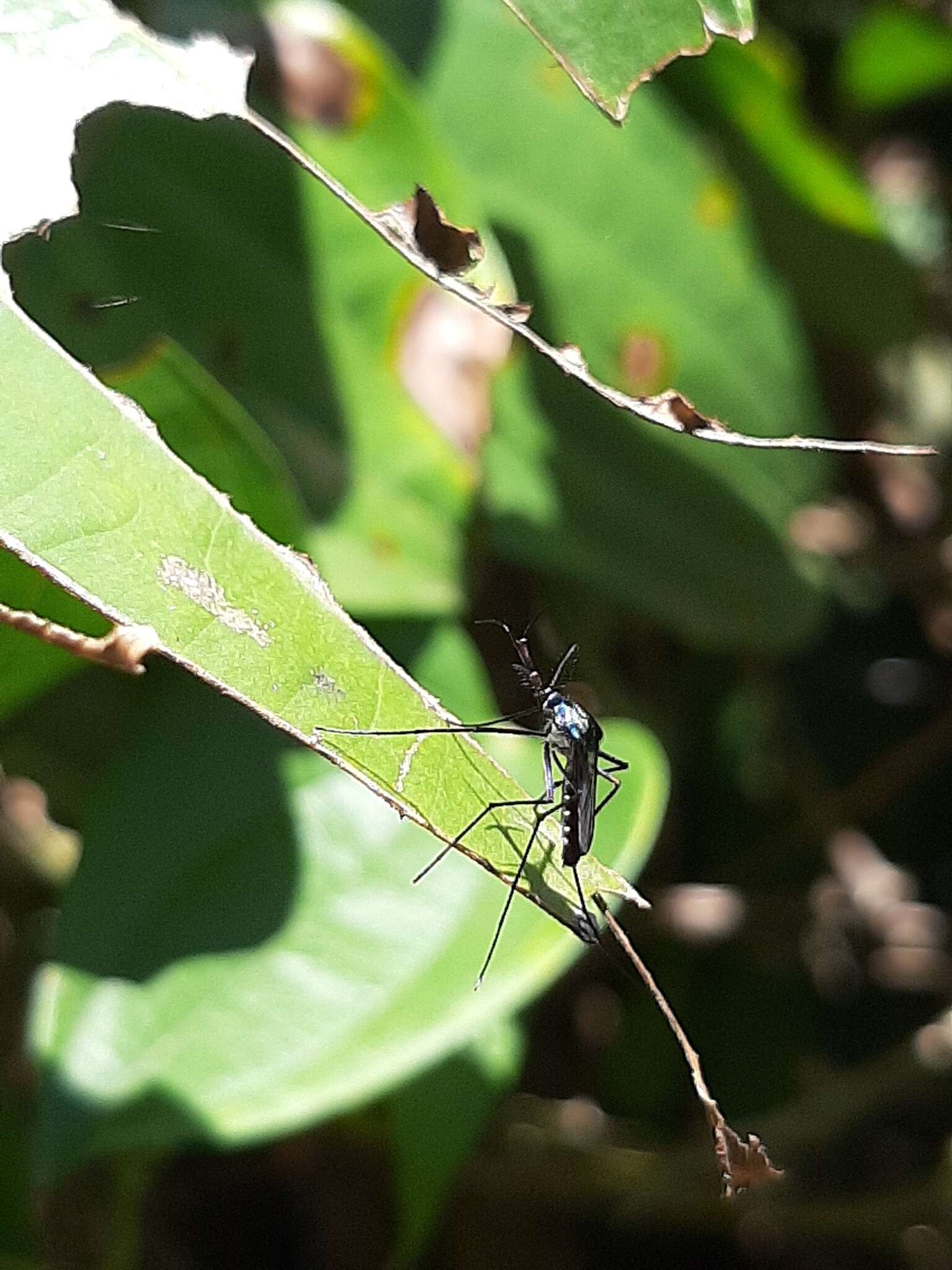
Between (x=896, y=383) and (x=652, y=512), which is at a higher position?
(x=896, y=383)

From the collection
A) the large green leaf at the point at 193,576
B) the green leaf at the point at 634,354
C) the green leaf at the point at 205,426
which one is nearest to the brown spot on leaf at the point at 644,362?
the green leaf at the point at 634,354

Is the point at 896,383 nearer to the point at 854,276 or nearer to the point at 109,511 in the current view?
the point at 854,276

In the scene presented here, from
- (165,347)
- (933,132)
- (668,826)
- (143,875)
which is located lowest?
(143,875)

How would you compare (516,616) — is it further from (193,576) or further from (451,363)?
(193,576)

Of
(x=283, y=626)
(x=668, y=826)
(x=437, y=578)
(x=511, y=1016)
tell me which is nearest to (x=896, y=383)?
(x=668, y=826)

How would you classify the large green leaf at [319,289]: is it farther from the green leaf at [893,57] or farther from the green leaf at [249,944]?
the green leaf at [893,57]

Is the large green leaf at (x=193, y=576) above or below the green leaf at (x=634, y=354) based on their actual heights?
below

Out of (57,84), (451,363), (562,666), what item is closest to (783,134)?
(451,363)

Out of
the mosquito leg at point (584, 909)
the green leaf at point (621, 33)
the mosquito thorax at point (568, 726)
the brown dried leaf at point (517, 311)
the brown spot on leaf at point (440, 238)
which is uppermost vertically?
the green leaf at point (621, 33)
